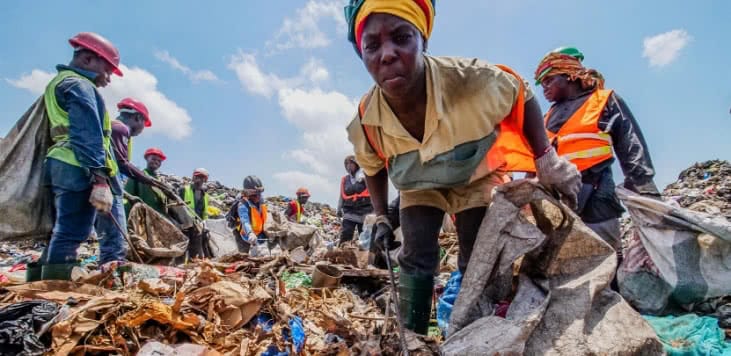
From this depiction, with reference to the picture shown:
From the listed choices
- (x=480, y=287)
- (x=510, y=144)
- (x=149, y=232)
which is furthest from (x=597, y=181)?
(x=149, y=232)

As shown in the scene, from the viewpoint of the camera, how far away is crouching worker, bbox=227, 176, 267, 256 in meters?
6.48

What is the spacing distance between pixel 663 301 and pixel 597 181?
903 millimetres

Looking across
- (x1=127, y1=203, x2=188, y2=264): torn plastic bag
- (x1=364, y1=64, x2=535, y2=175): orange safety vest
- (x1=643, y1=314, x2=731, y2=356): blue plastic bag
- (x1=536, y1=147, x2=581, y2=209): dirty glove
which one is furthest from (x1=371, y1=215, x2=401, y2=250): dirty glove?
(x1=127, y1=203, x2=188, y2=264): torn plastic bag

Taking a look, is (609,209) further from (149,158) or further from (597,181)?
(149,158)

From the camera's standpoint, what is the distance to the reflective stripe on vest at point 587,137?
2.64 metres

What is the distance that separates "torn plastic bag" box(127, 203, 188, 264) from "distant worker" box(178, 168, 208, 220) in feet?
7.78

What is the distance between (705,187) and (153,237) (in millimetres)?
13442

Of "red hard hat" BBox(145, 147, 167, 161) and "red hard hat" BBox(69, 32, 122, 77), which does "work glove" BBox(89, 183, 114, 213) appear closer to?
"red hard hat" BBox(69, 32, 122, 77)

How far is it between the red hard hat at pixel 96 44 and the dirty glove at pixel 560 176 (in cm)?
335

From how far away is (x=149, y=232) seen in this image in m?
4.17

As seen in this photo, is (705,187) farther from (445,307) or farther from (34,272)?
(34,272)

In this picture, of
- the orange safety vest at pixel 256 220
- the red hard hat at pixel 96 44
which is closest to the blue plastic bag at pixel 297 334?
the red hard hat at pixel 96 44

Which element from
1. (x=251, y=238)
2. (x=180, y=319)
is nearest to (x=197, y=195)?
(x=251, y=238)

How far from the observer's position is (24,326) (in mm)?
1852
